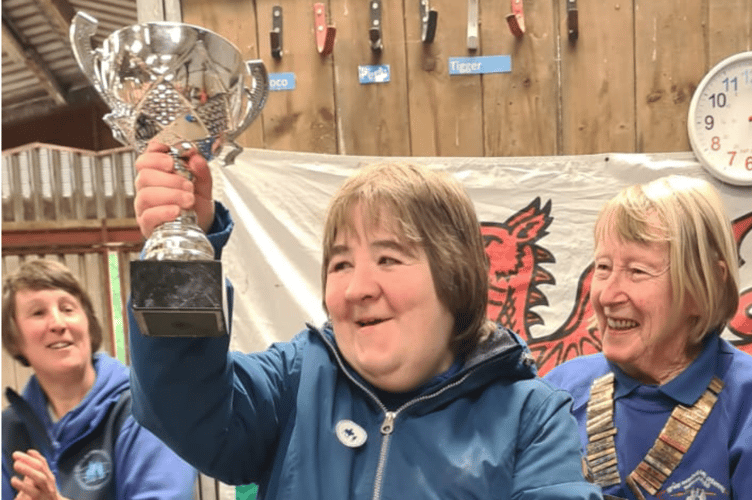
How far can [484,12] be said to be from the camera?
2791 millimetres

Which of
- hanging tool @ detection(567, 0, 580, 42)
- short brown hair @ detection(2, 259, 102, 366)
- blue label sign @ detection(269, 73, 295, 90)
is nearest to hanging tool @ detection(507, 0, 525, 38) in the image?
hanging tool @ detection(567, 0, 580, 42)

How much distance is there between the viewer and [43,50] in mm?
4379

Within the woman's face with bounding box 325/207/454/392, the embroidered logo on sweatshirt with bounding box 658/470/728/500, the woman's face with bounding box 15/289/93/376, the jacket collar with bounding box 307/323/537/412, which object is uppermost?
the woman's face with bounding box 325/207/454/392

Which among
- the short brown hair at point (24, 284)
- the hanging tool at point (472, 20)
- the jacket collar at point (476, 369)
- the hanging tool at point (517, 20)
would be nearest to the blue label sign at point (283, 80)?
the hanging tool at point (472, 20)

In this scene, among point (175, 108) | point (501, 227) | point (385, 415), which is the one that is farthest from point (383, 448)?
point (501, 227)

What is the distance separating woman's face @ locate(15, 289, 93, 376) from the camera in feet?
6.24

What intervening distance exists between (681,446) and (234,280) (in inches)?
69.9

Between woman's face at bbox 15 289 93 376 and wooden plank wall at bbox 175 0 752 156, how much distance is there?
43.2 inches

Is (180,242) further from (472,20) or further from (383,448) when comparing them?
(472,20)

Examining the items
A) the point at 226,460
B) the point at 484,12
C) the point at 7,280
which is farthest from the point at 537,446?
the point at 484,12

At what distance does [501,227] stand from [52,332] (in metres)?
1.47

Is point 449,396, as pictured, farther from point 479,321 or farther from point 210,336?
point 210,336

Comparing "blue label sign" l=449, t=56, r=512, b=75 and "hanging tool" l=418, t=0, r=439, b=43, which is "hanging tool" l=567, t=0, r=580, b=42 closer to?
"blue label sign" l=449, t=56, r=512, b=75

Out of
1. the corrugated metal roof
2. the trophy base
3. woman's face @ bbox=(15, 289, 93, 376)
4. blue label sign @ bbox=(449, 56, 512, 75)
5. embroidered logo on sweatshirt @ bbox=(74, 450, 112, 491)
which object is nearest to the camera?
the trophy base
